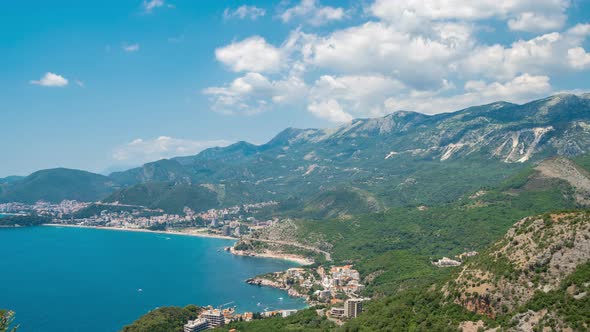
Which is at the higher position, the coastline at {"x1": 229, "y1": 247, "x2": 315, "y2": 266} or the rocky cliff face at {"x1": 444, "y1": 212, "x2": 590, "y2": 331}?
the rocky cliff face at {"x1": 444, "y1": 212, "x2": 590, "y2": 331}

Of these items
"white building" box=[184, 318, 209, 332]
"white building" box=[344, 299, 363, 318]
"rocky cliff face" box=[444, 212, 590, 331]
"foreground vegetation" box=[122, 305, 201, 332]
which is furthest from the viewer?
"white building" box=[184, 318, 209, 332]

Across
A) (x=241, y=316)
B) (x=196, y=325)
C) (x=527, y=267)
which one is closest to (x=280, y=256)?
(x=241, y=316)

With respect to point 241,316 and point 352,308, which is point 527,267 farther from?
point 241,316

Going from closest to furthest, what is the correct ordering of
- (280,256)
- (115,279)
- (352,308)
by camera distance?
(352,308)
(115,279)
(280,256)

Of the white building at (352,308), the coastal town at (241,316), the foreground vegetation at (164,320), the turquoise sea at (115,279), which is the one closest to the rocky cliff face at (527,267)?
the white building at (352,308)

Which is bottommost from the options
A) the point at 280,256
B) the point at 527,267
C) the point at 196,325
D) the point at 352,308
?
the point at 280,256

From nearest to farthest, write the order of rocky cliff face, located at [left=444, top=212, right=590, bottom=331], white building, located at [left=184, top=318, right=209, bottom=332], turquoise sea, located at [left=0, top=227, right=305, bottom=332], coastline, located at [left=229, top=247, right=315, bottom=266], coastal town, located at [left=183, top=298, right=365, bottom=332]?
rocky cliff face, located at [left=444, top=212, right=590, bottom=331]
coastal town, located at [left=183, top=298, right=365, bottom=332]
white building, located at [left=184, top=318, right=209, bottom=332]
turquoise sea, located at [left=0, top=227, right=305, bottom=332]
coastline, located at [left=229, top=247, right=315, bottom=266]

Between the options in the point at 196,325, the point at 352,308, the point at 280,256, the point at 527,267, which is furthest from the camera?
the point at 280,256

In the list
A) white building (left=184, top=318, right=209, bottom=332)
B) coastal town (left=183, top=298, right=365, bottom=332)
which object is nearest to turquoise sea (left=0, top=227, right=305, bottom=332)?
coastal town (left=183, top=298, right=365, bottom=332)

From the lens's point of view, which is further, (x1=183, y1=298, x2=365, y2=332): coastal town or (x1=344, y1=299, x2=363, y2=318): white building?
(x1=183, y1=298, x2=365, y2=332): coastal town

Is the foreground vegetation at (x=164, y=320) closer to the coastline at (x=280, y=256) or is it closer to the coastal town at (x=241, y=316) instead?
the coastal town at (x=241, y=316)

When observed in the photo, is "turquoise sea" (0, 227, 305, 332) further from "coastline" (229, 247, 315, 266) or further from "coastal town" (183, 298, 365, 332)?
"coastal town" (183, 298, 365, 332)
